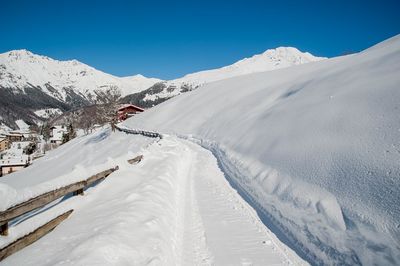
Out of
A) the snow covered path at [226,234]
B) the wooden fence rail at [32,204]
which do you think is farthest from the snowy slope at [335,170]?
the wooden fence rail at [32,204]

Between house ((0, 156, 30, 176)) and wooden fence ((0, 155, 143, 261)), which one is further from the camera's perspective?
house ((0, 156, 30, 176))

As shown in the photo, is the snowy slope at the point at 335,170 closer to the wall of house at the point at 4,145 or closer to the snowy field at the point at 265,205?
the snowy field at the point at 265,205

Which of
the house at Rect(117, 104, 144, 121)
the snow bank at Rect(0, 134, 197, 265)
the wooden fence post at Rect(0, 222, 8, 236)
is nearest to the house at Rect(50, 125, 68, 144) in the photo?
the house at Rect(117, 104, 144, 121)

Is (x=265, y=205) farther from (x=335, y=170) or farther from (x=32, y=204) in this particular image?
(x=32, y=204)

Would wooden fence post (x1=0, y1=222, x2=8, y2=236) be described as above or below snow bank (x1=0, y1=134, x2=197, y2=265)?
above

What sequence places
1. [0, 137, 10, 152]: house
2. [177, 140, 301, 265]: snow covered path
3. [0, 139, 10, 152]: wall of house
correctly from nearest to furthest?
[177, 140, 301, 265]: snow covered path < [0, 137, 10, 152]: house < [0, 139, 10, 152]: wall of house

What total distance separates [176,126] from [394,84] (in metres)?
35.8

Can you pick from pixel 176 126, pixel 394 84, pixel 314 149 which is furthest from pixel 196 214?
pixel 176 126

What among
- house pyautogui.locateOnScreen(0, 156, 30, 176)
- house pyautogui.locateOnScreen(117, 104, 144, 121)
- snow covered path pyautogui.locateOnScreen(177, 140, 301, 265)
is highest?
house pyautogui.locateOnScreen(117, 104, 144, 121)

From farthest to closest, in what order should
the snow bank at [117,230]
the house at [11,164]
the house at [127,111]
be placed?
the house at [127,111]
the house at [11,164]
the snow bank at [117,230]

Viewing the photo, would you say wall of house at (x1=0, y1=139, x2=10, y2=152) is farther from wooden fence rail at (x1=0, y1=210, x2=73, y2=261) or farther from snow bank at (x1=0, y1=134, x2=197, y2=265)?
wooden fence rail at (x1=0, y1=210, x2=73, y2=261)

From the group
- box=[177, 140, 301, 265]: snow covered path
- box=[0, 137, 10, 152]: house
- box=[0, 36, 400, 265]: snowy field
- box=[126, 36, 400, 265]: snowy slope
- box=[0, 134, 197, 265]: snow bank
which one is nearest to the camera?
box=[0, 134, 197, 265]: snow bank

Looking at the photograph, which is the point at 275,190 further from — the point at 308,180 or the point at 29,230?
the point at 29,230

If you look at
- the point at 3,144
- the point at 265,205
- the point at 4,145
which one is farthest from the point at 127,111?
the point at 265,205
